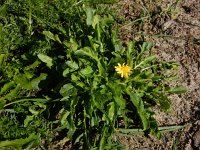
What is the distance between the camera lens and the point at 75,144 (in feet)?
9.53

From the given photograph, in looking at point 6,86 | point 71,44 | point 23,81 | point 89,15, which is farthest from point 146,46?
point 6,86

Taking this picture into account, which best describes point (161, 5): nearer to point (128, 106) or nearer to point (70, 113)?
point (128, 106)

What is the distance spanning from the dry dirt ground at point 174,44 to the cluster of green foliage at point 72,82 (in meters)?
0.14

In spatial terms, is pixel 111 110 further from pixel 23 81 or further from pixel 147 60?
pixel 23 81

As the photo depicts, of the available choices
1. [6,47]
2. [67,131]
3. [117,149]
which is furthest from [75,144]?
[6,47]

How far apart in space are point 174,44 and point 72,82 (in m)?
1.05

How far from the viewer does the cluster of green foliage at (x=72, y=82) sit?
2.78 metres

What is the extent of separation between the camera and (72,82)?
110 inches

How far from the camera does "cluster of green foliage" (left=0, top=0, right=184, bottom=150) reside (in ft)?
9.13

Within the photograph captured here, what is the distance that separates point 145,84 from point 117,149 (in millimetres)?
515

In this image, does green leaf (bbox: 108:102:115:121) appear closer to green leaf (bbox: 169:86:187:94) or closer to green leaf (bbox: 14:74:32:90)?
green leaf (bbox: 169:86:187:94)

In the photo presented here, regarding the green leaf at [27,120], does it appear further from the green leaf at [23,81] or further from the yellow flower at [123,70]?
the yellow flower at [123,70]

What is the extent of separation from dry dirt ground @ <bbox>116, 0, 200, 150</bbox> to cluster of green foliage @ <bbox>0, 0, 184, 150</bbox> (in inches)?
5.4

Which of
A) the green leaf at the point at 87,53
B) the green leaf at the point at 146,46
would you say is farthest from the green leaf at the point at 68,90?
the green leaf at the point at 146,46
